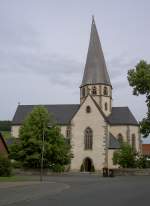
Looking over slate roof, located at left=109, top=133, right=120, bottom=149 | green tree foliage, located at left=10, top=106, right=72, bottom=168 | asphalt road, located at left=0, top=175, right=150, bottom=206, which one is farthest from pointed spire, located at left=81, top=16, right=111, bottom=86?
asphalt road, located at left=0, top=175, right=150, bottom=206

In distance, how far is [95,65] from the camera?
270 ft

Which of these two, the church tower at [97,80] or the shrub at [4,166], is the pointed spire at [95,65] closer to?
the church tower at [97,80]

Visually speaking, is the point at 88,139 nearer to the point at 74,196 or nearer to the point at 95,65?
the point at 95,65

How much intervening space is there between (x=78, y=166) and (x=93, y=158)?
10.1ft

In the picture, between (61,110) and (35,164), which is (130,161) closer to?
(35,164)

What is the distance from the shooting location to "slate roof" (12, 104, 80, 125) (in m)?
85.5

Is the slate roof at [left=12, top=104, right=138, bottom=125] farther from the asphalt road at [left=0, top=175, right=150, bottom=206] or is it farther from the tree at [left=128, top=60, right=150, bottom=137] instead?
the asphalt road at [left=0, top=175, right=150, bottom=206]

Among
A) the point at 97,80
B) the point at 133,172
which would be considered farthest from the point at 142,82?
the point at 97,80

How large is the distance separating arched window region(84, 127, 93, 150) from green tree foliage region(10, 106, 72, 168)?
15.1m

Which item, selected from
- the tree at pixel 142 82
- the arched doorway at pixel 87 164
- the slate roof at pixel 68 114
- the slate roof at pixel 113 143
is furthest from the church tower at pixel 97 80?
the tree at pixel 142 82

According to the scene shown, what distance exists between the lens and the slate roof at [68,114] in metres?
81.8

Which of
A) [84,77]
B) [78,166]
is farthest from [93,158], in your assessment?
[84,77]

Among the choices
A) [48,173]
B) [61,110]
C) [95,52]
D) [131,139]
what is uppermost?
[95,52]

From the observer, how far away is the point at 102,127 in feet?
247
